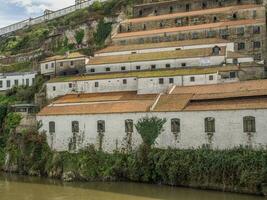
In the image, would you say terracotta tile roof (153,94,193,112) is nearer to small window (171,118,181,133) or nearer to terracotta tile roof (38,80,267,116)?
terracotta tile roof (38,80,267,116)

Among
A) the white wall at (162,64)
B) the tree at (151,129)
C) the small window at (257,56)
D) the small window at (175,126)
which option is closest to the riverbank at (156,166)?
the tree at (151,129)

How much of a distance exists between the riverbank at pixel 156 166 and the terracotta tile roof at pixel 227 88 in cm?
668

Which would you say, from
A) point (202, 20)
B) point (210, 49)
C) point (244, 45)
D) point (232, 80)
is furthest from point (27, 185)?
point (202, 20)

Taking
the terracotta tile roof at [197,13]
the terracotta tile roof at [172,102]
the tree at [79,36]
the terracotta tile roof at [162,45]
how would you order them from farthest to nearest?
the tree at [79,36] < the terracotta tile roof at [197,13] < the terracotta tile roof at [162,45] < the terracotta tile roof at [172,102]

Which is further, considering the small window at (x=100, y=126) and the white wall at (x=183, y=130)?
the small window at (x=100, y=126)

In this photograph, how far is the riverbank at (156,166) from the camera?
35.0 metres

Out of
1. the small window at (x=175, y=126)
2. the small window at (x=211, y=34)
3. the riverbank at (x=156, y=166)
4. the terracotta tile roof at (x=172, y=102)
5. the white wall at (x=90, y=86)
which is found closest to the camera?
the riverbank at (x=156, y=166)

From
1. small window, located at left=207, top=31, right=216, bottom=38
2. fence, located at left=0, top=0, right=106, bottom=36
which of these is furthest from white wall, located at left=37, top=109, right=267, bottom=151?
fence, located at left=0, top=0, right=106, bottom=36

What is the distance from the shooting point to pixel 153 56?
59.4 m

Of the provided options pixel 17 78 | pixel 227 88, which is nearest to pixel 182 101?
pixel 227 88

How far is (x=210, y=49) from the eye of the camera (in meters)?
57.2

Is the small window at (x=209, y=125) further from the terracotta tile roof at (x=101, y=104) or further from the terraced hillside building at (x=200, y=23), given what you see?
the terraced hillside building at (x=200, y=23)

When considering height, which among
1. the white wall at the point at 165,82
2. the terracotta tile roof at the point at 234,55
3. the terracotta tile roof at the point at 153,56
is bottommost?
the white wall at the point at 165,82

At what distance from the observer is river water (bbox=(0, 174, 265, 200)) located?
1391 inches
